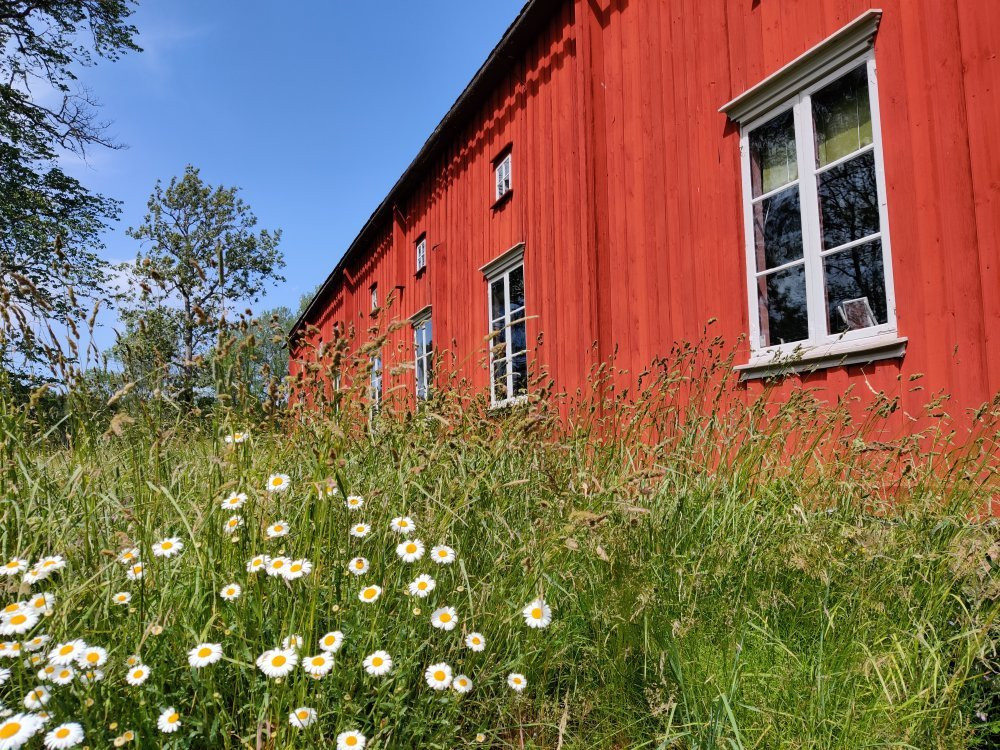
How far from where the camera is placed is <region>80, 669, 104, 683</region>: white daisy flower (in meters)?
1.22

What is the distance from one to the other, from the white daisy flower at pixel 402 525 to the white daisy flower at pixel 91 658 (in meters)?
0.75

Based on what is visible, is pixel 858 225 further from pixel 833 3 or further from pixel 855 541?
pixel 855 541

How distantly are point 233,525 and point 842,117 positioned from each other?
4279mm

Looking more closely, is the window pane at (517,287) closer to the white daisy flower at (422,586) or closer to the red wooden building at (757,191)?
the red wooden building at (757,191)

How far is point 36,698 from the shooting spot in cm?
116

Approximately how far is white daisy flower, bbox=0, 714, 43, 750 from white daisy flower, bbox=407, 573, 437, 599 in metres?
0.78

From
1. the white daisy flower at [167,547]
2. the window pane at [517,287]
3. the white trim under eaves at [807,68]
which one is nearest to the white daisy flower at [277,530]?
the white daisy flower at [167,547]

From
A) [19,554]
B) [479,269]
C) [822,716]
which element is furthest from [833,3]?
[479,269]

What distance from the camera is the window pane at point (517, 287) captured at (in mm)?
8133

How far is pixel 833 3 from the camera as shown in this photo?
12.5 feet

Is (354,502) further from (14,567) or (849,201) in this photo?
(849,201)

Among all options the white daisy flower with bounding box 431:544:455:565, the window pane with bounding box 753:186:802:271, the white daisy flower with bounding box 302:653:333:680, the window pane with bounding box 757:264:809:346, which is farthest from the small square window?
the white daisy flower with bounding box 302:653:333:680

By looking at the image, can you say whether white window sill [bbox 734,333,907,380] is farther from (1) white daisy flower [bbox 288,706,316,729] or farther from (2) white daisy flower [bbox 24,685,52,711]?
(2) white daisy flower [bbox 24,685,52,711]

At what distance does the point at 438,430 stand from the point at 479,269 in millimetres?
6618
